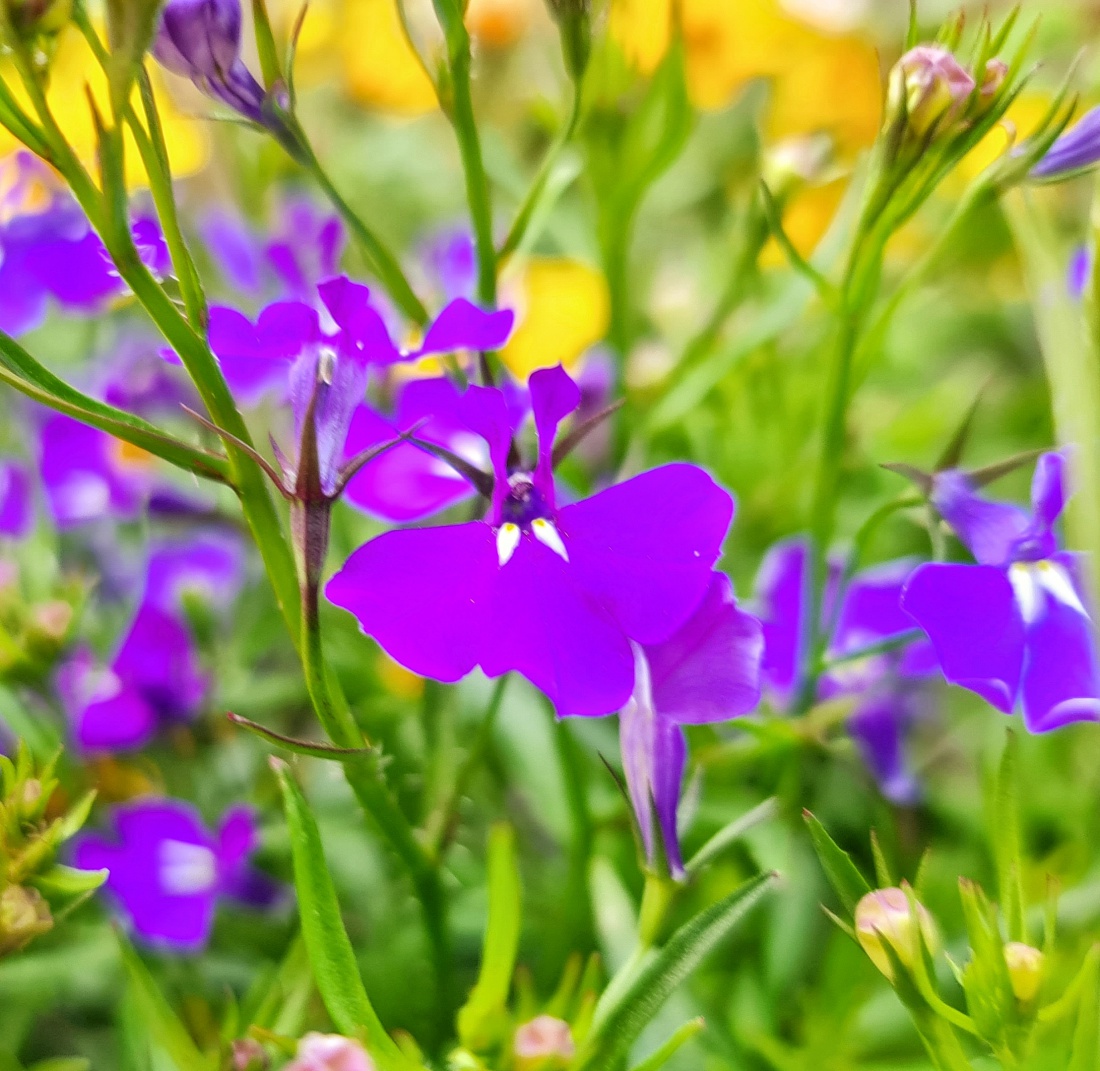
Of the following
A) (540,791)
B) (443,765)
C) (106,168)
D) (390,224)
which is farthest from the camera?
(390,224)

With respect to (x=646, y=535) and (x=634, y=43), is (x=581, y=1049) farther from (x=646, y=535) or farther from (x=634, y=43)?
(x=634, y=43)

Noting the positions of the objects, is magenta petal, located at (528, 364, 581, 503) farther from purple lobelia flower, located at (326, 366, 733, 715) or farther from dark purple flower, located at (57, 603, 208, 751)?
dark purple flower, located at (57, 603, 208, 751)

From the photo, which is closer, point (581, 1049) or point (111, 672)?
point (581, 1049)

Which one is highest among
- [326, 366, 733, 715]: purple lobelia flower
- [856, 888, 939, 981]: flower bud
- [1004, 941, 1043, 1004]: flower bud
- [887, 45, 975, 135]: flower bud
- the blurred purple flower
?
[887, 45, 975, 135]: flower bud

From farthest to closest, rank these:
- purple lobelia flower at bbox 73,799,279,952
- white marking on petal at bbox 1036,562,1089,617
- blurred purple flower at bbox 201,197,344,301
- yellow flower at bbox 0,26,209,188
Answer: yellow flower at bbox 0,26,209,188 → blurred purple flower at bbox 201,197,344,301 → purple lobelia flower at bbox 73,799,279,952 → white marking on petal at bbox 1036,562,1089,617

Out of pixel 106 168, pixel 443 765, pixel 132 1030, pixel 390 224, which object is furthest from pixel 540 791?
pixel 390 224

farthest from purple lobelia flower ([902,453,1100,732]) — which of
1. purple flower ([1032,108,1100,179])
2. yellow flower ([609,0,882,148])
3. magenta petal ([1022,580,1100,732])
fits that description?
yellow flower ([609,0,882,148])
